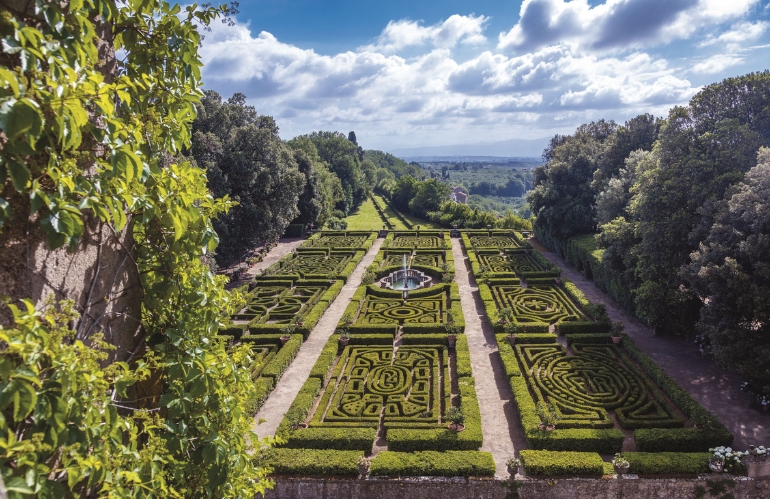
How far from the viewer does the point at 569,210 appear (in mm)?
31922

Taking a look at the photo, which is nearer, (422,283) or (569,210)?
(422,283)

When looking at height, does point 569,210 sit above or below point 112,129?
below

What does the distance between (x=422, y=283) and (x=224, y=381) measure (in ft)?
75.9

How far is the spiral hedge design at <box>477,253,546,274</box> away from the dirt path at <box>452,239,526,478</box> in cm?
560

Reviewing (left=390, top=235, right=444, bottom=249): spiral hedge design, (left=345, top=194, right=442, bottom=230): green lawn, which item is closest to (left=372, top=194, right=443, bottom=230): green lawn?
(left=345, top=194, right=442, bottom=230): green lawn

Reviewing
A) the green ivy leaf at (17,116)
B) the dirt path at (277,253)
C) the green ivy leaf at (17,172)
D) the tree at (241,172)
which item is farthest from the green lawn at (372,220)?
the green ivy leaf at (17,116)

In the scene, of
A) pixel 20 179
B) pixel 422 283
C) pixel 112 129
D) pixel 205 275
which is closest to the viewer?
pixel 20 179

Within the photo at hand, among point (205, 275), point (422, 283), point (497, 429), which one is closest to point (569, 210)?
point (422, 283)

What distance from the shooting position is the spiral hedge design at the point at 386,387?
1371 cm

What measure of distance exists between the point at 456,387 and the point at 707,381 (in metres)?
8.72

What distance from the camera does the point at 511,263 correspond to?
2962 cm

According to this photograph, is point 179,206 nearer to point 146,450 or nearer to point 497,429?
point 146,450

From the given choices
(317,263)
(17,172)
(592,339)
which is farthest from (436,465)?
(317,263)

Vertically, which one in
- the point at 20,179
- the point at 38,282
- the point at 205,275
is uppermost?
the point at 20,179
